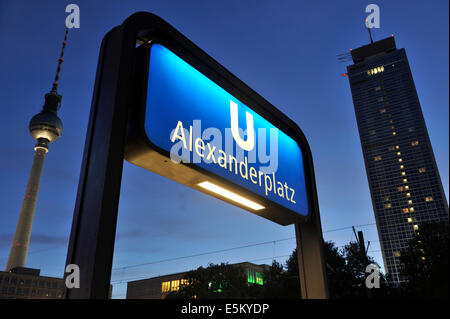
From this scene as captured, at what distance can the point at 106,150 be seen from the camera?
1.97m

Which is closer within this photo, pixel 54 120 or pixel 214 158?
pixel 214 158

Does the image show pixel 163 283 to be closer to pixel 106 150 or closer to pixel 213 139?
pixel 213 139

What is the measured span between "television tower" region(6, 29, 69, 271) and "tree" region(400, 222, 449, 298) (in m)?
107

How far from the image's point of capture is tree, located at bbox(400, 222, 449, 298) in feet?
112

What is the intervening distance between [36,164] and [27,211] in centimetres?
1612

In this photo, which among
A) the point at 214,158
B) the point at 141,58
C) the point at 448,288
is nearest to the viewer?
the point at 141,58

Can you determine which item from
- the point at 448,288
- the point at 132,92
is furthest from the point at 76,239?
the point at 448,288

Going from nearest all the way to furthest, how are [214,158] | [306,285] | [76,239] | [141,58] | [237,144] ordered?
[76,239], [141,58], [214,158], [237,144], [306,285]

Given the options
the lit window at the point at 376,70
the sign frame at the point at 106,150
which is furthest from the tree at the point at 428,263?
the lit window at the point at 376,70

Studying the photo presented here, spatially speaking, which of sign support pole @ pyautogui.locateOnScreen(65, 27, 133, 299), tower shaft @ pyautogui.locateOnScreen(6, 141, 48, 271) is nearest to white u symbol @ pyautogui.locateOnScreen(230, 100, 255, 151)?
sign support pole @ pyautogui.locateOnScreen(65, 27, 133, 299)

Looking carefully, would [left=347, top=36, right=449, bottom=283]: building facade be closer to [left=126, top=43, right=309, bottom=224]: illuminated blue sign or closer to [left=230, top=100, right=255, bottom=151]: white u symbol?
[left=126, top=43, right=309, bottom=224]: illuminated blue sign
